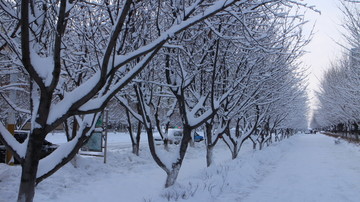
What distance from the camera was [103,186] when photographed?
9195mm

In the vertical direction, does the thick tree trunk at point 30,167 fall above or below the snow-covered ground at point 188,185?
above

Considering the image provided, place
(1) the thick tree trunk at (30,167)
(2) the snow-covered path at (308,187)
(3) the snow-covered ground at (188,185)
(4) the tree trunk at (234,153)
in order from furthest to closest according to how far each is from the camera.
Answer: (4) the tree trunk at (234,153)
(2) the snow-covered path at (308,187)
(3) the snow-covered ground at (188,185)
(1) the thick tree trunk at (30,167)

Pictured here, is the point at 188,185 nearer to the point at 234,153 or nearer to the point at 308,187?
the point at 308,187

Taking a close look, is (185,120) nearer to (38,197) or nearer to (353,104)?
(38,197)

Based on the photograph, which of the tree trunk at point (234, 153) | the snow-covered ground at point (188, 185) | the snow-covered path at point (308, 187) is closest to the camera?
the snow-covered ground at point (188, 185)

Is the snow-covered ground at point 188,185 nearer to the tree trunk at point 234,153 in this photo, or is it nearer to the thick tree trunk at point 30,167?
the tree trunk at point 234,153

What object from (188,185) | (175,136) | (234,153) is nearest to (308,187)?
(188,185)

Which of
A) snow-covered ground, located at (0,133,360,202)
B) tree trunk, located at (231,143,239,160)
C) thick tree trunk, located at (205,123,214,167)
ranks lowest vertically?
snow-covered ground, located at (0,133,360,202)

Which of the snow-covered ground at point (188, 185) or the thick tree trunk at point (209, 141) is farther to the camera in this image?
the thick tree trunk at point (209, 141)

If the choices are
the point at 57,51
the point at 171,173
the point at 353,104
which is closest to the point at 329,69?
the point at 353,104

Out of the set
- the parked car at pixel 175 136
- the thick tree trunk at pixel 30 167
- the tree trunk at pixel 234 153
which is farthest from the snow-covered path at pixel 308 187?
the parked car at pixel 175 136

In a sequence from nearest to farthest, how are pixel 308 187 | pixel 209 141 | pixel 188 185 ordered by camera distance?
pixel 188 185
pixel 308 187
pixel 209 141

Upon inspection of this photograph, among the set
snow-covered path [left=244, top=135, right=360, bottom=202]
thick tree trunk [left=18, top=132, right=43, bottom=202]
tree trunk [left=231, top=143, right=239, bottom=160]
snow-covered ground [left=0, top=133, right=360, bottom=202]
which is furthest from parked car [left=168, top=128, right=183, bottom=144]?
thick tree trunk [left=18, top=132, right=43, bottom=202]

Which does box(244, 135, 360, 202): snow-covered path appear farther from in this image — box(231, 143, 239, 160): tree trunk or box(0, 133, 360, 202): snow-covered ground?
box(231, 143, 239, 160): tree trunk
